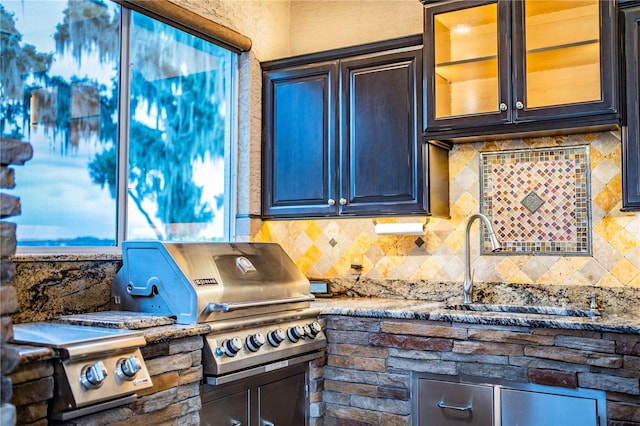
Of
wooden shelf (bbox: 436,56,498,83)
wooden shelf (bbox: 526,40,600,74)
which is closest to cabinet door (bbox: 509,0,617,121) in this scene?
wooden shelf (bbox: 526,40,600,74)

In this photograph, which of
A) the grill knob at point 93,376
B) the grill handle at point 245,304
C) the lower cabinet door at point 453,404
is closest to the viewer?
the grill knob at point 93,376

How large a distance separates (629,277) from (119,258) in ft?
8.07

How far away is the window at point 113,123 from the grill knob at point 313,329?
931mm

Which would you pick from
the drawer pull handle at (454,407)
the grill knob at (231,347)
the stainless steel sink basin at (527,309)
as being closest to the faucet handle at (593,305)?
the stainless steel sink basin at (527,309)

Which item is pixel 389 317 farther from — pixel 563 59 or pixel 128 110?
pixel 128 110

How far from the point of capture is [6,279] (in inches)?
68.4

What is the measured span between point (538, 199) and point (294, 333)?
4.82ft

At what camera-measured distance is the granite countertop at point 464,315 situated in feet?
8.41

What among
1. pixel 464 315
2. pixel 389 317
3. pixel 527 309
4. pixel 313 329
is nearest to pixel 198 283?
pixel 313 329

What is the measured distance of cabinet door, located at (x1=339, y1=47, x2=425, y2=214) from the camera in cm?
337

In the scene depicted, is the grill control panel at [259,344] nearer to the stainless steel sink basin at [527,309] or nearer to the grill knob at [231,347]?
the grill knob at [231,347]

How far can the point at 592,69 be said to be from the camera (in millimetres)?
2912

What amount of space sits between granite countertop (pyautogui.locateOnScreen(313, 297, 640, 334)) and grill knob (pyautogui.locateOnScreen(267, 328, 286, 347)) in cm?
39

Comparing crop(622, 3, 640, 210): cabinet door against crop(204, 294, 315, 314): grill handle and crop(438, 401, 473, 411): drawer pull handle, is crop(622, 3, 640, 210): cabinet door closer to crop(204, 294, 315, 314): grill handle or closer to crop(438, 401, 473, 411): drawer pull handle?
crop(438, 401, 473, 411): drawer pull handle
